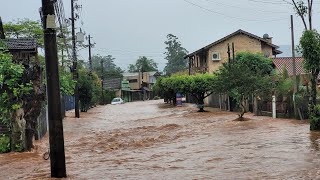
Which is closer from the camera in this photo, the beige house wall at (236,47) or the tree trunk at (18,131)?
the tree trunk at (18,131)

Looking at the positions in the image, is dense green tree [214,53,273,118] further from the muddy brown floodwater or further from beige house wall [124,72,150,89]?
beige house wall [124,72,150,89]

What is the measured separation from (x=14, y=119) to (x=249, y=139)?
8814 mm

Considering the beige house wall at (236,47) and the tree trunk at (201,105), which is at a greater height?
the beige house wall at (236,47)

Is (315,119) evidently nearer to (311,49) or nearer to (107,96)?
(311,49)

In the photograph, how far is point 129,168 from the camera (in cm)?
1232

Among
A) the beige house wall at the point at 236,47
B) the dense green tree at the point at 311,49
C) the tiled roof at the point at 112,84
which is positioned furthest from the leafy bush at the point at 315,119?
the tiled roof at the point at 112,84

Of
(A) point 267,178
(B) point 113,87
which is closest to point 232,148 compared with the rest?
(A) point 267,178

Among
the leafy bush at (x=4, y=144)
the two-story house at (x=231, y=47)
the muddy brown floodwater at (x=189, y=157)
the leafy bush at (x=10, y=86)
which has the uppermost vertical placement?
the two-story house at (x=231, y=47)

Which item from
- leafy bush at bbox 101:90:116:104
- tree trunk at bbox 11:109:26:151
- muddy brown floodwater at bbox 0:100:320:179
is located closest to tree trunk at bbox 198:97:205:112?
muddy brown floodwater at bbox 0:100:320:179

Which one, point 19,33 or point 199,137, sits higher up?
point 19,33

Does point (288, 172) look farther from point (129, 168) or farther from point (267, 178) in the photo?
point (129, 168)

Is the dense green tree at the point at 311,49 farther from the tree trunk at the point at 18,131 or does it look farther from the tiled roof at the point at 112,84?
the tiled roof at the point at 112,84

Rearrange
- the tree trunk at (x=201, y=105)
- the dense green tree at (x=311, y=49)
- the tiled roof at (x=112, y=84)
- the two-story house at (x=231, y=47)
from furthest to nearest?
the tiled roof at (x=112, y=84) → the two-story house at (x=231, y=47) → the tree trunk at (x=201, y=105) → the dense green tree at (x=311, y=49)

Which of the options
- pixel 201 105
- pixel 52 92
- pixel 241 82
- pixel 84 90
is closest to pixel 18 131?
pixel 52 92
